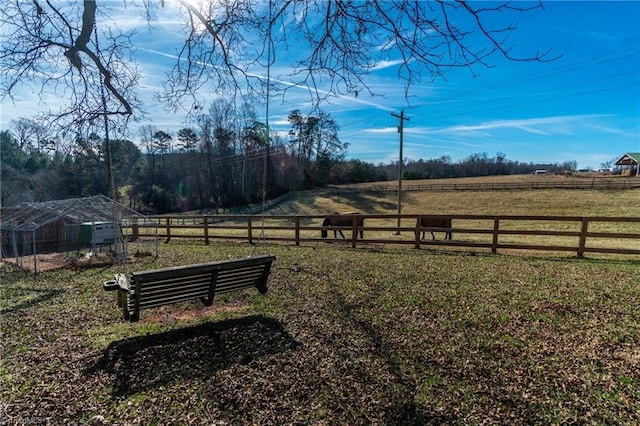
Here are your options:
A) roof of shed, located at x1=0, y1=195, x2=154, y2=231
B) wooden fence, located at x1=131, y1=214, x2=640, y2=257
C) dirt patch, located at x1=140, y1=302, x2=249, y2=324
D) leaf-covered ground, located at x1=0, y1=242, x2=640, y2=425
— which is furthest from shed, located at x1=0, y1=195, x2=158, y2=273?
dirt patch, located at x1=140, y1=302, x2=249, y2=324

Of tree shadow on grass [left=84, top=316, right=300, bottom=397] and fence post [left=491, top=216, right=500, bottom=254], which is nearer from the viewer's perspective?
tree shadow on grass [left=84, top=316, right=300, bottom=397]

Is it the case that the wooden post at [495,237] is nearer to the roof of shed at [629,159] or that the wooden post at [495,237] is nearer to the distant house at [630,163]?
the distant house at [630,163]

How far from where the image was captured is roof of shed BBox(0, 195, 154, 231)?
28.3ft

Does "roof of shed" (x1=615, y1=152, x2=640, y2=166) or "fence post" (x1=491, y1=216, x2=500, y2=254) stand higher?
"roof of shed" (x1=615, y1=152, x2=640, y2=166)

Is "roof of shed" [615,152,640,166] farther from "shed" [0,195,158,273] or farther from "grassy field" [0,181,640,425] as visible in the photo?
"shed" [0,195,158,273]

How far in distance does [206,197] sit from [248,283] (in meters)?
43.8

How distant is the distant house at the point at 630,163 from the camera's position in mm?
44125

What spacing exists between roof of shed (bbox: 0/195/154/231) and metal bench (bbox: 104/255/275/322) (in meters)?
5.02

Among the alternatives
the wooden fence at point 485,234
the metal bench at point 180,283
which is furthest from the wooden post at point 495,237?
the metal bench at point 180,283

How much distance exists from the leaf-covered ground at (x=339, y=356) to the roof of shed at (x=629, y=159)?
5468cm

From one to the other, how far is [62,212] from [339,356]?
30.0ft

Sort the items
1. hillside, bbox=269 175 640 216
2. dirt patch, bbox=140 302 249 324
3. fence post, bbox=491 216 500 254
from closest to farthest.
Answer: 1. dirt patch, bbox=140 302 249 324
2. fence post, bbox=491 216 500 254
3. hillside, bbox=269 175 640 216

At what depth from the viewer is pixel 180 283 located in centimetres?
403

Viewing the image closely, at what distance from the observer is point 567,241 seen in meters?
13.6
